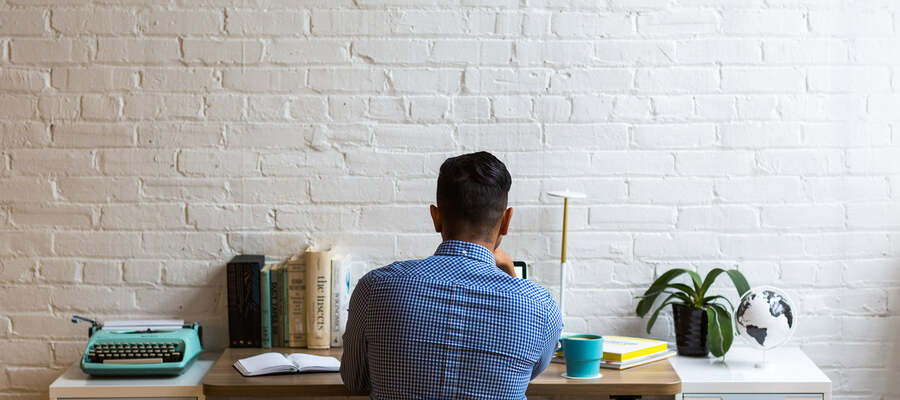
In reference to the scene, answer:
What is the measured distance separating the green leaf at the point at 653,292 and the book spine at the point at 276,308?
3.63 ft

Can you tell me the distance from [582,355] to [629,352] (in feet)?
0.66

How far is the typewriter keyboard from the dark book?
25 cm

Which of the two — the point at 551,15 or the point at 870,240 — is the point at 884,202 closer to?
the point at 870,240

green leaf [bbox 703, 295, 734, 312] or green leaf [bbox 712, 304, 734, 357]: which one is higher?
green leaf [bbox 703, 295, 734, 312]

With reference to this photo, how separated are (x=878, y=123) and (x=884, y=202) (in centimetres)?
25

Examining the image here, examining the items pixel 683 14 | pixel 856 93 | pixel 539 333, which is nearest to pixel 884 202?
pixel 856 93

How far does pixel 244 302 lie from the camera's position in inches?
100

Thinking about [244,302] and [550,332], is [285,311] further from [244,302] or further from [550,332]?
[550,332]

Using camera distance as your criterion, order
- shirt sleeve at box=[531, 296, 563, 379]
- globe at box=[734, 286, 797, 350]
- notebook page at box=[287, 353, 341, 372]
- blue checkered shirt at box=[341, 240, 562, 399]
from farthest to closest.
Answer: globe at box=[734, 286, 797, 350]
notebook page at box=[287, 353, 341, 372]
shirt sleeve at box=[531, 296, 563, 379]
blue checkered shirt at box=[341, 240, 562, 399]

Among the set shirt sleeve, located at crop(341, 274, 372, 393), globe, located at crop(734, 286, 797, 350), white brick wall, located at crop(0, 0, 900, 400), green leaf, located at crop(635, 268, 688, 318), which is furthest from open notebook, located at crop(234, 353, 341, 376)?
globe, located at crop(734, 286, 797, 350)

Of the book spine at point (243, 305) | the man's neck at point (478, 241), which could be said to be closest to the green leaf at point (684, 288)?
the man's neck at point (478, 241)

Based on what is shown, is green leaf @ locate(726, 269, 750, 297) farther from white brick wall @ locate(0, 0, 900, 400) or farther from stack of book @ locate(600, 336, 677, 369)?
stack of book @ locate(600, 336, 677, 369)

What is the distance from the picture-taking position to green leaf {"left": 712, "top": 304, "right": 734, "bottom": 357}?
96.0 inches

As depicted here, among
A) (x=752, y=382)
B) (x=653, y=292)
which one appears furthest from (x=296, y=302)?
(x=752, y=382)
